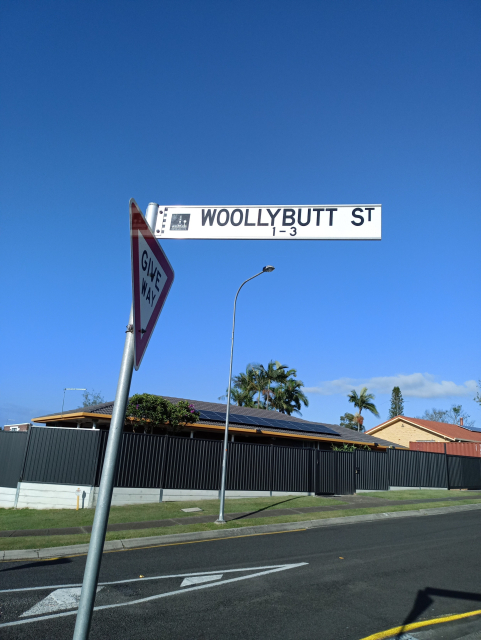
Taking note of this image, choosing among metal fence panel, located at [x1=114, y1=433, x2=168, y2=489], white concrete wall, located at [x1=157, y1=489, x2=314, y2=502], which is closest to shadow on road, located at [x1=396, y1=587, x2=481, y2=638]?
metal fence panel, located at [x1=114, y1=433, x2=168, y2=489]

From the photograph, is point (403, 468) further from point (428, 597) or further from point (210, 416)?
point (428, 597)

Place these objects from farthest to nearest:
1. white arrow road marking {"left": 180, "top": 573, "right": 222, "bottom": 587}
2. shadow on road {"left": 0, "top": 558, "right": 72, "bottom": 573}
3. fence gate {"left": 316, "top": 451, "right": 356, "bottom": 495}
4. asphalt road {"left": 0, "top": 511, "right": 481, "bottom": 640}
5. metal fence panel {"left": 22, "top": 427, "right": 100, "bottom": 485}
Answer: fence gate {"left": 316, "top": 451, "right": 356, "bottom": 495}, metal fence panel {"left": 22, "top": 427, "right": 100, "bottom": 485}, shadow on road {"left": 0, "top": 558, "right": 72, "bottom": 573}, white arrow road marking {"left": 180, "top": 573, "right": 222, "bottom": 587}, asphalt road {"left": 0, "top": 511, "right": 481, "bottom": 640}

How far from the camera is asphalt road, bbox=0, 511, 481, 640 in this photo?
594cm

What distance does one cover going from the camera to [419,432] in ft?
162

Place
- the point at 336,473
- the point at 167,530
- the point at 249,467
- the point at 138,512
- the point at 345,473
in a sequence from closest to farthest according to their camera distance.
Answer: the point at 167,530 → the point at 138,512 → the point at 249,467 → the point at 336,473 → the point at 345,473

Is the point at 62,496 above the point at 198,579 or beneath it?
above

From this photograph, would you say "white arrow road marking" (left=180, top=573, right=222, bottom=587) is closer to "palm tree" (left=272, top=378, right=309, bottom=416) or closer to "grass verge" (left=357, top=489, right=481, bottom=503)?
"grass verge" (left=357, top=489, right=481, bottom=503)

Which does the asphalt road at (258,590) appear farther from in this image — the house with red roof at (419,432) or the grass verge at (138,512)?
the house with red roof at (419,432)

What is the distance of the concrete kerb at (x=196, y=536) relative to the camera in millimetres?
10320

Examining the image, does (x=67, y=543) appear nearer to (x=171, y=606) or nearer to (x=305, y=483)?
(x=171, y=606)

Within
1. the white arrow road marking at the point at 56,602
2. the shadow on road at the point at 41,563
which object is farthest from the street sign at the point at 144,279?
A: the shadow on road at the point at 41,563

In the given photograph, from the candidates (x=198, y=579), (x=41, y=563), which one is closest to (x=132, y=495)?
(x=41, y=563)

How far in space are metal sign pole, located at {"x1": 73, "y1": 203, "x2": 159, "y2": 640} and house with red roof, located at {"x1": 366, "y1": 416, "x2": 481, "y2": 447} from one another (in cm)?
5060

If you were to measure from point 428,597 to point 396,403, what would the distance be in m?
89.9
